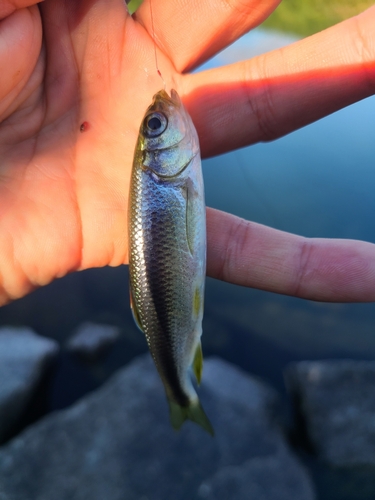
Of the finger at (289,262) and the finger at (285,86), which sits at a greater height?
the finger at (285,86)

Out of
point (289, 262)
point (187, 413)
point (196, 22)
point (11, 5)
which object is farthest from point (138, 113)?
point (187, 413)

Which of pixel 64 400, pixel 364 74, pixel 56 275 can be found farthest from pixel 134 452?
pixel 364 74

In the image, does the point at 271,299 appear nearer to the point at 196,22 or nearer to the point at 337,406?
the point at 337,406

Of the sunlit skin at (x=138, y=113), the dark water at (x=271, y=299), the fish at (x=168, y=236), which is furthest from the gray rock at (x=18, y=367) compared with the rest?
the fish at (x=168, y=236)

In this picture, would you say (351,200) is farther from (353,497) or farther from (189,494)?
(189,494)

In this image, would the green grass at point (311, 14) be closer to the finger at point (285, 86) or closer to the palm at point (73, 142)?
the finger at point (285, 86)

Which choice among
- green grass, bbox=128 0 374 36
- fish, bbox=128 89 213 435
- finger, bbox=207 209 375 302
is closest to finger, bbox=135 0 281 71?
fish, bbox=128 89 213 435
